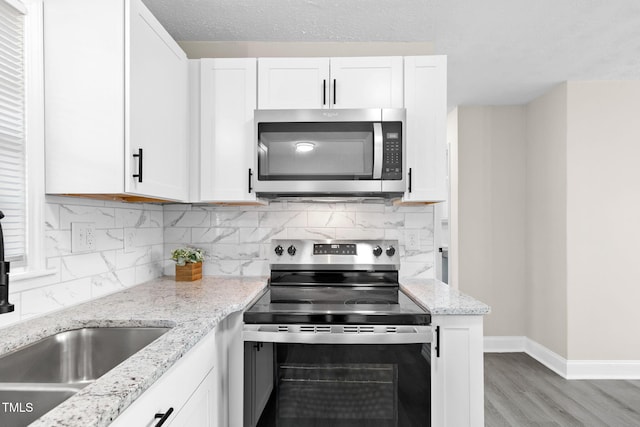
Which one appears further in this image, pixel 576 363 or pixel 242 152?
pixel 576 363

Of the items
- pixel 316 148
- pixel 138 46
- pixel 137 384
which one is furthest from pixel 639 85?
pixel 137 384

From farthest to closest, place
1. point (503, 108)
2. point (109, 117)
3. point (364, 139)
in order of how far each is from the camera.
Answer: point (503, 108) → point (364, 139) → point (109, 117)

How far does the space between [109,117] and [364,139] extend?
3.99 feet

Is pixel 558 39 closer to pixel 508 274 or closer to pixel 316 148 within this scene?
pixel 316 148

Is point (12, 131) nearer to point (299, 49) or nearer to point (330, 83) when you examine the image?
point (330, 83)

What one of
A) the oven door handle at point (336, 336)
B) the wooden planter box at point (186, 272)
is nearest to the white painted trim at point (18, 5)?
the wooden planter box at point (186, 272)

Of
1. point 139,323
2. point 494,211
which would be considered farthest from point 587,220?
point 139,323

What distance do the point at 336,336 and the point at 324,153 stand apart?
97cm

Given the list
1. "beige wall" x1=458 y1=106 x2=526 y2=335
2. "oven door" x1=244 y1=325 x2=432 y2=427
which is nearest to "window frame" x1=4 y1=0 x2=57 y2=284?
"oven door" x1=244 y1=325 x2=432 y2=427

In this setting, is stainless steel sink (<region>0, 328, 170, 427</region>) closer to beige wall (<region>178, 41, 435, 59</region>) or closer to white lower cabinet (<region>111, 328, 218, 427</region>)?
white lower cabinet (<region>111, 328, 218, 427</region>)

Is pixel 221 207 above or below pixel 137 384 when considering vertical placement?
above

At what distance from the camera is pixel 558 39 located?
2.53 metres

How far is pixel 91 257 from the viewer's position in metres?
1.78

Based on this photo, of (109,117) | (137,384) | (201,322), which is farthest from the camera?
(109,117)
